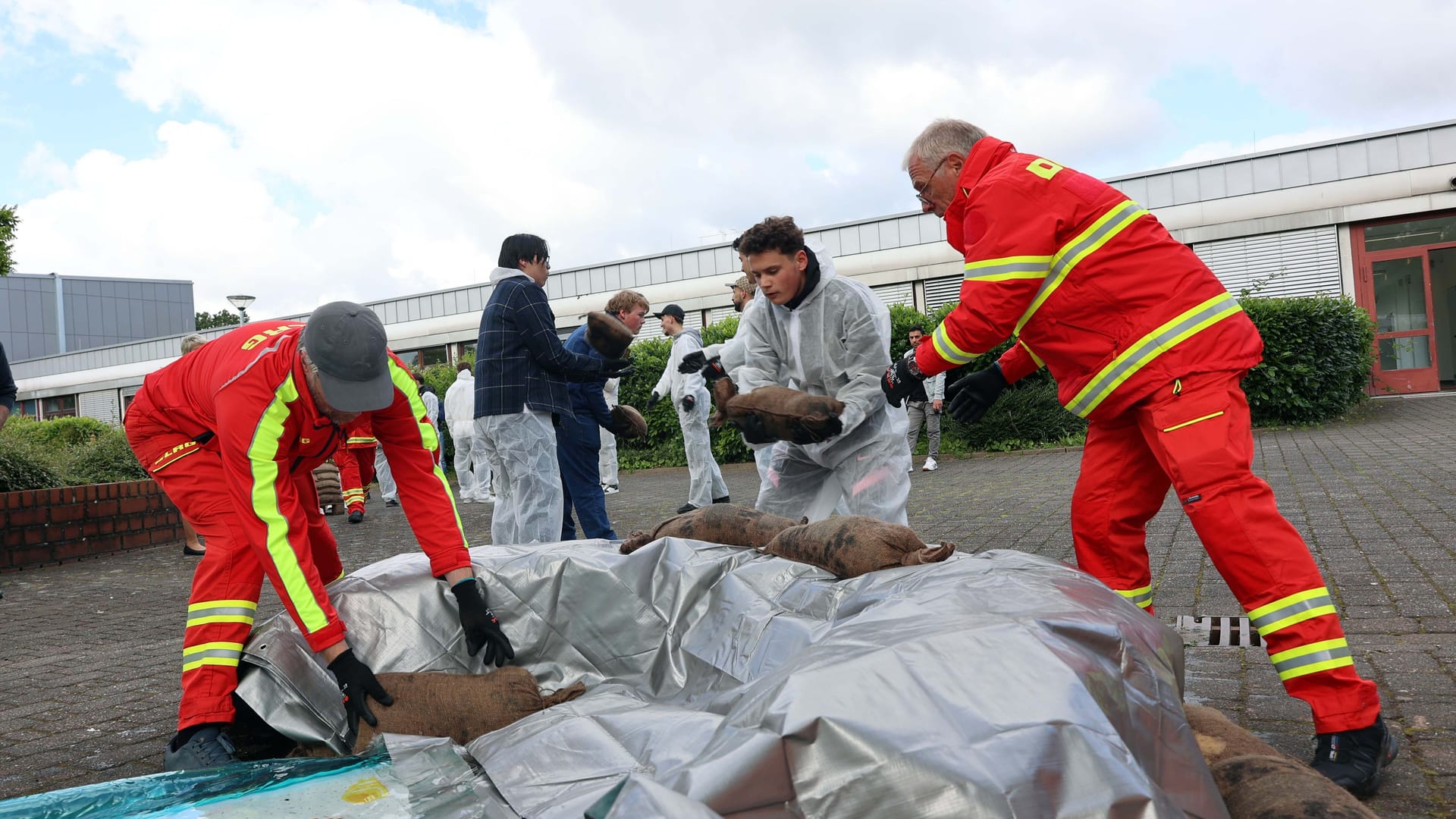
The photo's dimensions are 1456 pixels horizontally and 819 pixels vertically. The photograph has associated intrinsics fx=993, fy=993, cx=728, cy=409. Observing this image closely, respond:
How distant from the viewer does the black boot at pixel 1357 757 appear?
2289 millimetres

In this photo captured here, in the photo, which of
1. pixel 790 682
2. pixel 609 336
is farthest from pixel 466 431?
pixel 790 682

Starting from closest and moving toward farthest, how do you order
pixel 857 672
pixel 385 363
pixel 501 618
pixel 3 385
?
pixel 857 672 < pixel 385 363 < pixel 501 618 < pixel 3 385

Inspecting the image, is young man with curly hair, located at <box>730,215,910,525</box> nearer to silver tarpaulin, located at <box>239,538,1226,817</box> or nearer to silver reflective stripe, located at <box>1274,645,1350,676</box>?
silver tarpaulin, located at <box>239,538,1226,817</box>

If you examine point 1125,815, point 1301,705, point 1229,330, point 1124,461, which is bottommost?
point 1301,705

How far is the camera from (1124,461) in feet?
9.53

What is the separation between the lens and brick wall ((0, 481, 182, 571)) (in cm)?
830

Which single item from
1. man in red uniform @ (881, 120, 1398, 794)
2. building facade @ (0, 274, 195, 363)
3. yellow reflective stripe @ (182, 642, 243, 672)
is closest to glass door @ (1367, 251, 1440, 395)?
man in red uniform @ (881, 120, 1398, 794)

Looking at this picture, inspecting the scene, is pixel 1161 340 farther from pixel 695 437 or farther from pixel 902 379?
pixel 695 437

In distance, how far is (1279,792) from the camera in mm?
1830

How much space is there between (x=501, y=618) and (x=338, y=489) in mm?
8476

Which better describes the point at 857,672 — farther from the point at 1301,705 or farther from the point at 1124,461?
the point at 1301,705

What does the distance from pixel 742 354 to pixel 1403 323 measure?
15.9 m

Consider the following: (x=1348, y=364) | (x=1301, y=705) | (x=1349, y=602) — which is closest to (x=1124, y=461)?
(x=1301, y=705)

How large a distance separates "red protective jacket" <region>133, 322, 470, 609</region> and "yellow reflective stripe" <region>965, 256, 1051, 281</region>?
71.2 inches
